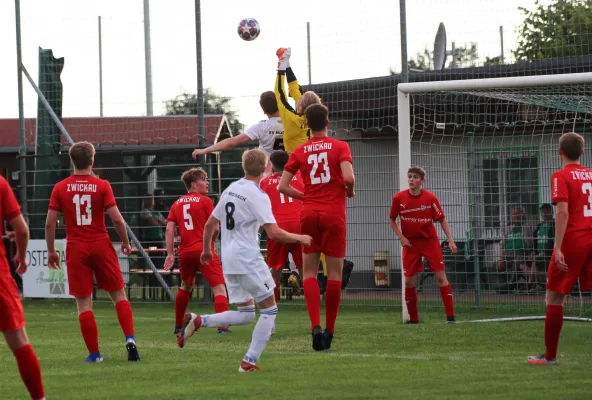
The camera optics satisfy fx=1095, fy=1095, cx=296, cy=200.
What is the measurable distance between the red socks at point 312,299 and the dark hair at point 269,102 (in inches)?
116

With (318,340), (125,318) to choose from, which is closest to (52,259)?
(125,318)

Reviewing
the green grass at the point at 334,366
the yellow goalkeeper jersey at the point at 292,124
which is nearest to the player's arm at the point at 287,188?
the green grass at the point at 334,366

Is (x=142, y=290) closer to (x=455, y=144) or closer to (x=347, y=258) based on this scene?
(x=347, y=258)

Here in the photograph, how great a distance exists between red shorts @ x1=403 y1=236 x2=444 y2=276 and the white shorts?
507cm

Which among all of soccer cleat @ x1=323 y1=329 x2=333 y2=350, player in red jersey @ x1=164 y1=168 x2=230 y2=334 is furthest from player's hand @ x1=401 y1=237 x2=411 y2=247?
soccer cleat @ x1=323 y1=329 x2=333 y2=350

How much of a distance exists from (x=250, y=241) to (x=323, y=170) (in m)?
1.88

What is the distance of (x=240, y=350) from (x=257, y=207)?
2410mm

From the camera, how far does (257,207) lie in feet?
27.9

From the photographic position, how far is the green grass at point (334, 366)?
24.5 ft

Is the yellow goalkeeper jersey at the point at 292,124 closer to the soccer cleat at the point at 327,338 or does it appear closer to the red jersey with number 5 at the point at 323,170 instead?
the red jersey with number 5 at the point at 323,170

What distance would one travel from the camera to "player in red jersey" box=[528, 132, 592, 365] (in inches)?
338

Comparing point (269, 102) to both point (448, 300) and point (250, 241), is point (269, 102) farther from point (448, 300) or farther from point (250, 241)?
point (250, 241)

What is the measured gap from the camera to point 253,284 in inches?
335

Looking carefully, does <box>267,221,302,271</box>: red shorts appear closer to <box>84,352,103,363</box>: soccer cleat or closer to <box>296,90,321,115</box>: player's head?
<box>296,90,321,115</box>: player's head
